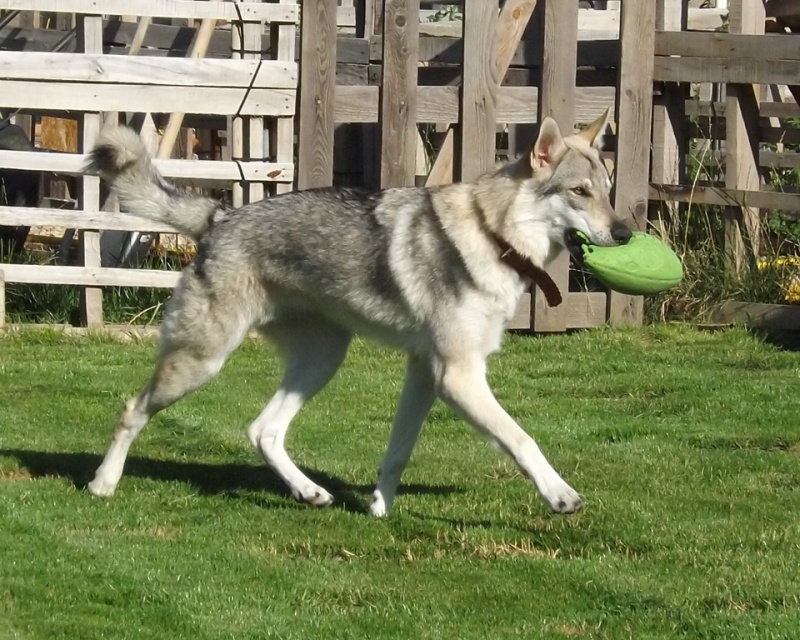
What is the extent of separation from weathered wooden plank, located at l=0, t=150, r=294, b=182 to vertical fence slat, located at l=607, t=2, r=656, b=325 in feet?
7.85

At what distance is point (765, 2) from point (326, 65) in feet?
12.7

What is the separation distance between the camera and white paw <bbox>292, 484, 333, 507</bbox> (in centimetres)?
598

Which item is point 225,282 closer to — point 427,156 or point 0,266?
point 0,266

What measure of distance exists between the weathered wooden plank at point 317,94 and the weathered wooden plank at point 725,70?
2.43 meters

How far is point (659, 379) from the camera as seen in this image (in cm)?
845

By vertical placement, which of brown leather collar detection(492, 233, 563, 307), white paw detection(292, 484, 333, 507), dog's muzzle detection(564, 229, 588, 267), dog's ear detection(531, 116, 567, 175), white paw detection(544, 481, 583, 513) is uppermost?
dog's ear detection(531, 116, 567, 175)

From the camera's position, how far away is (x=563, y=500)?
5.23 m

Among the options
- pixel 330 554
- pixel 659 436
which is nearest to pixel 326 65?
pixel 659 436

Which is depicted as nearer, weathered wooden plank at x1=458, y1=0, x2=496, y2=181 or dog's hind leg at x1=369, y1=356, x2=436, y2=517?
dog's hind leg at x1=369, y1=356, x2=436, y2=517

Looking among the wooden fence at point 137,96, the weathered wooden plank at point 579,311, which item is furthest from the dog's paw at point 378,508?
the weathered wooden plank at point 579,311

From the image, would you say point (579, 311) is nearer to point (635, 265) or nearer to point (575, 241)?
point (635, 265)

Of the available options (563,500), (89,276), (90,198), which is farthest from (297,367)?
(90,198)

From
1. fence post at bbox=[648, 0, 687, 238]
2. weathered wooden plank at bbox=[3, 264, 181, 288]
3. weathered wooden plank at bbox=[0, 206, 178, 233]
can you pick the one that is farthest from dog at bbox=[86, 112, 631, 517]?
fence post at bbox=[648, 0, 687, 238]

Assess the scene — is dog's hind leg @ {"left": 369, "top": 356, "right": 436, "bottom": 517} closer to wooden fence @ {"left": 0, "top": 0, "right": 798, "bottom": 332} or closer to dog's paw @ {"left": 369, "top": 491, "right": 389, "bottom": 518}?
dog's paw @ {"left": 369, "top": 491, "right": 389, "bottom": 518}
